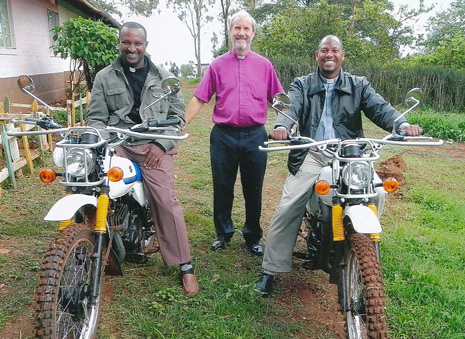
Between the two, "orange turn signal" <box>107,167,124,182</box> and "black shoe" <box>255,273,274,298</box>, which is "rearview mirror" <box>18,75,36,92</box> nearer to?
"orange turn signal" <box>107,167,124,182</box>

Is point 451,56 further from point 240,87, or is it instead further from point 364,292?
point 364,292

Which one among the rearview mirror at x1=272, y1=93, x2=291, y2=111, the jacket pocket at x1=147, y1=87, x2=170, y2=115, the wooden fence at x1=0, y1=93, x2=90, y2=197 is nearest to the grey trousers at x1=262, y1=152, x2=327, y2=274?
the rearview mirror at x1=272, y1=93, x2=291, y2=111

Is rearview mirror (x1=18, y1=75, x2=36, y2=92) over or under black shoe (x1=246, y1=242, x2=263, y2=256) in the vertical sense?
over

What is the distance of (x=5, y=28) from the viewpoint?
935 cm

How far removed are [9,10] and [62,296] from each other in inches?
365

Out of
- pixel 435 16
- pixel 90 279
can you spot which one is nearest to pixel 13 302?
pixel 90 279

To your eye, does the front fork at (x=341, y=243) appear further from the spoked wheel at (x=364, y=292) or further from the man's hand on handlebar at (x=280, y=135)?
the man's hand on handlebar at (x=280, y=135)

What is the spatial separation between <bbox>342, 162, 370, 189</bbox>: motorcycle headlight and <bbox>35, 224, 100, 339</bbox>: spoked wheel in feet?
5.04

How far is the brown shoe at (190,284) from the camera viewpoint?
3.23 m

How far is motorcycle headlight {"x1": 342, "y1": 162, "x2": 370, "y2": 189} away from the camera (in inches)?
93.2

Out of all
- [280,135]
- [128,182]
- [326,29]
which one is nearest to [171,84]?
[280,135]

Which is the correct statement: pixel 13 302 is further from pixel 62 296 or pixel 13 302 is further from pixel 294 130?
pixel 294 130

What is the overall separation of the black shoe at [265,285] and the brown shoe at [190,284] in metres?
0.48

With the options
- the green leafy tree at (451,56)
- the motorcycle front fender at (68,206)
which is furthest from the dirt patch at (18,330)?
the green leafy tree at (451,56)
